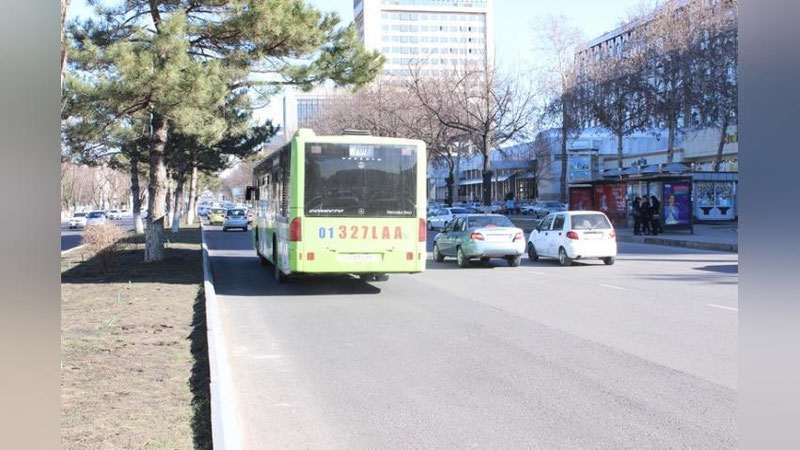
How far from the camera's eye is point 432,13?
142750mm

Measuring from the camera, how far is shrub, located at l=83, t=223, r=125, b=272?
57.9 ft

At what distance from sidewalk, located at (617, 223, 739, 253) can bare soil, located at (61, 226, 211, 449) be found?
65.0 ft

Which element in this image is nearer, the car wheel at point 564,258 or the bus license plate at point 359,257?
the bus license plate at point 359,257

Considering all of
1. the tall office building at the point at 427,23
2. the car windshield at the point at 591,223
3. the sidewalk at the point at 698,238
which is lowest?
the sidewalk at the point at 698,238

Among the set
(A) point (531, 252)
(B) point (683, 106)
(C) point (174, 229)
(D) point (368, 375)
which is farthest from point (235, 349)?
(B) point (683, 106)

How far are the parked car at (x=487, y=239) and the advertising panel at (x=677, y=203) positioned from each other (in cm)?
1572

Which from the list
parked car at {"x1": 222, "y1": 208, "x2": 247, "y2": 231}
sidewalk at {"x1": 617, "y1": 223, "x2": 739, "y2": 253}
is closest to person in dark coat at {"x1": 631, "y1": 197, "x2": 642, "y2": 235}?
sidewalk at {"x1": 617, "y1": 223, "x2": 739, "y2": 253}

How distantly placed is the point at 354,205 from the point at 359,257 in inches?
40.4

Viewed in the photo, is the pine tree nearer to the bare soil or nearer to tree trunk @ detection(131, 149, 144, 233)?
the bare soil

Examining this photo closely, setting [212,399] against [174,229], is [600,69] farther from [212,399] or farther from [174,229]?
[212,399]

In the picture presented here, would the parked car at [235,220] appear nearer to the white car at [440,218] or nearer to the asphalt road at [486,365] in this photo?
the white car at [440,218]

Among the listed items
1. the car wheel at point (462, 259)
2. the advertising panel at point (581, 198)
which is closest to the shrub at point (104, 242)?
the car wheel at point (462, 259)

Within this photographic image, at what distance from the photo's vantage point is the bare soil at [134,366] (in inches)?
215

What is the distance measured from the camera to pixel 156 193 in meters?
20.2
